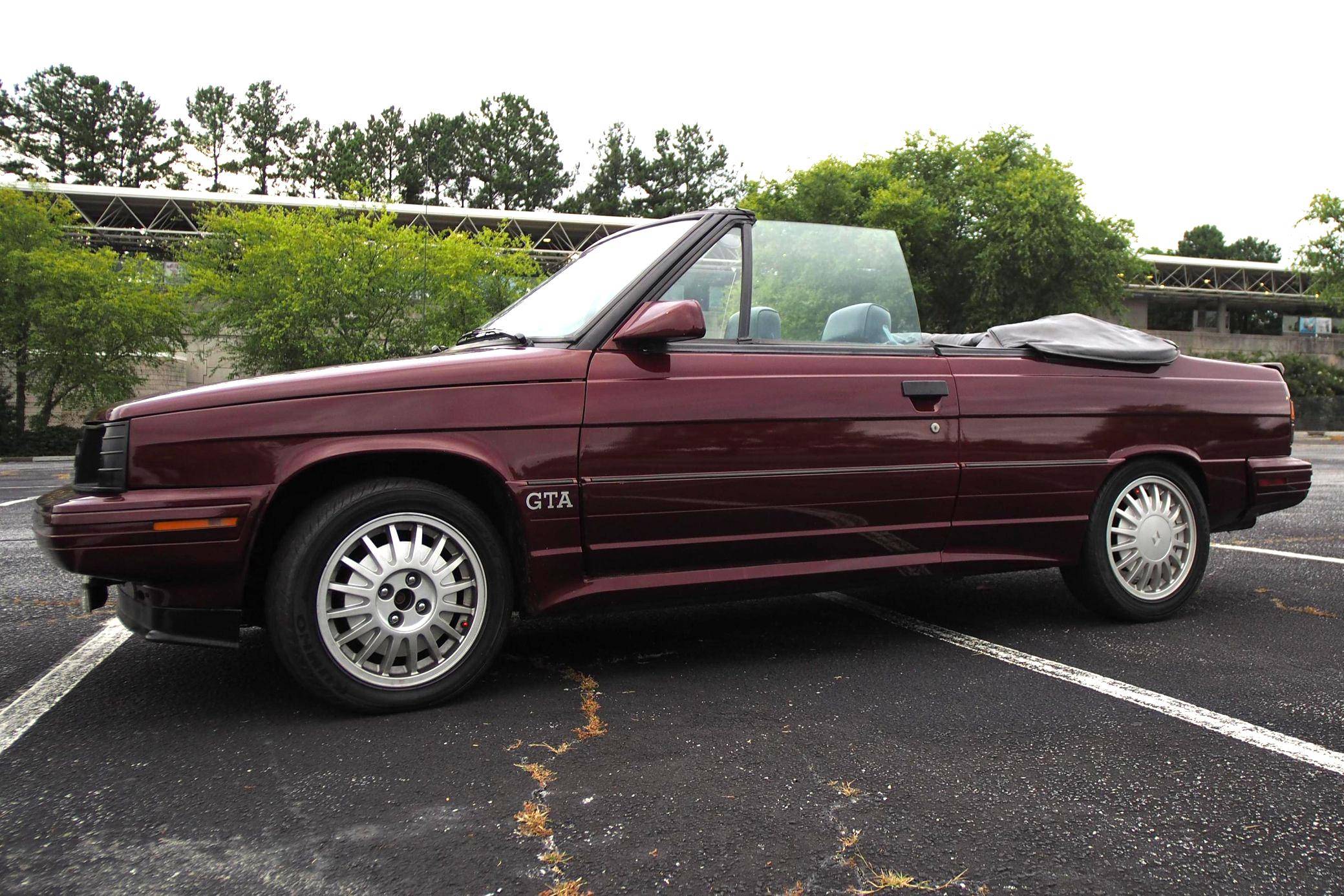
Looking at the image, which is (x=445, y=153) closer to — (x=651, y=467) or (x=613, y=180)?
(x=613, y=180)

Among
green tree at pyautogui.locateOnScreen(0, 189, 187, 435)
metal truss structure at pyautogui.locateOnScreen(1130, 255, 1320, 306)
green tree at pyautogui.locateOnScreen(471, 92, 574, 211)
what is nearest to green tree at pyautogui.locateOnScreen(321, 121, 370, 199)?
green tree at pyautogui.locateOnScreen(471, 92, 574, 211)

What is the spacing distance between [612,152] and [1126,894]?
3043 inches

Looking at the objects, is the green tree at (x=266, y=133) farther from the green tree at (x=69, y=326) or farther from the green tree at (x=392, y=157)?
the green tree at (x=69, y=326)

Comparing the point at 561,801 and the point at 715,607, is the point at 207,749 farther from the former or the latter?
the point at 715,607

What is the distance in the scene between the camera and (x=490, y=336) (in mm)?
4066

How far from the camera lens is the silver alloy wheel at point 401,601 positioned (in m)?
3.12

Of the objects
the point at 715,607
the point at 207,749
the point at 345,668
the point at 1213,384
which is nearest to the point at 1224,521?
the point at 1213,384

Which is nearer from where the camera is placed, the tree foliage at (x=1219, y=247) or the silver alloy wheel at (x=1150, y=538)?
the silver alloy wheel at (x=1150, y=538)

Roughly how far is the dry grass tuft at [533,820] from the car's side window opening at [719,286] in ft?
6.05

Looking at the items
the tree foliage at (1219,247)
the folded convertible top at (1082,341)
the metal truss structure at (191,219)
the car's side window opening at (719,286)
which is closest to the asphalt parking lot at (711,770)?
the folded convertible top at (1082,341)

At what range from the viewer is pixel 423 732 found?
303cm

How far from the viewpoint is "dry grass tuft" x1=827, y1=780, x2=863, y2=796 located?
253 cm

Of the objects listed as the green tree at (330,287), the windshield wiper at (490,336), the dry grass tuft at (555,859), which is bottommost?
the dry grass tuft at (555,859)

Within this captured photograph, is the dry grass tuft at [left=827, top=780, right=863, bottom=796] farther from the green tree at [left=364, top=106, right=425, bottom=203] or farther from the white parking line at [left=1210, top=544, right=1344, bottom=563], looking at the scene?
the green tree at [left=364, top=106, right=425, bottom=203]
